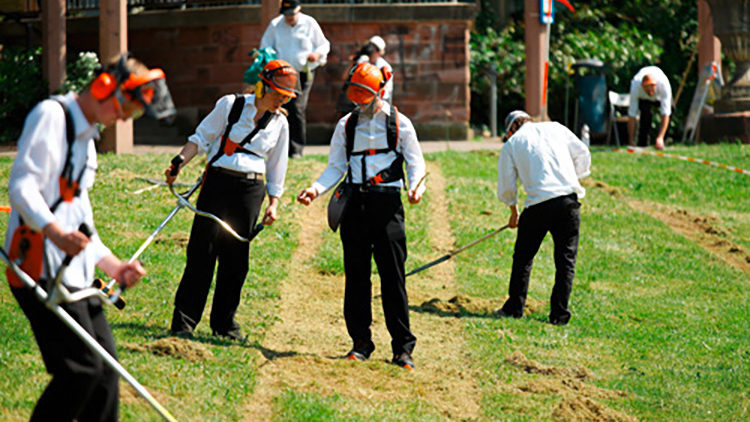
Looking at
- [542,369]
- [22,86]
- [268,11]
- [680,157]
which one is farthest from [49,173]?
[680,157]

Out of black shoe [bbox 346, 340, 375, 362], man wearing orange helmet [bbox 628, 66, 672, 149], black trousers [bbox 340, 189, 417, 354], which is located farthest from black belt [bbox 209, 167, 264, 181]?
man wearing orange helmet [bbox 628, 66, 672, 149]

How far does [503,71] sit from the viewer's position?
833 inches

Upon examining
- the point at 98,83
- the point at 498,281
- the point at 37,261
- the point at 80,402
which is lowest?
the point at 498,281

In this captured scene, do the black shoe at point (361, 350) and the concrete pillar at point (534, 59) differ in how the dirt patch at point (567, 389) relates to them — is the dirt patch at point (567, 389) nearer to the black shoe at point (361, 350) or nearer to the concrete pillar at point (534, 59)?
the black shoe at point (361, 350)

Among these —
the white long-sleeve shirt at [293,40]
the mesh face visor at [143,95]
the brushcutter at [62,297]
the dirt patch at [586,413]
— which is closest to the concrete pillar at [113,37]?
the white long-sleeve shirt at [293,40]

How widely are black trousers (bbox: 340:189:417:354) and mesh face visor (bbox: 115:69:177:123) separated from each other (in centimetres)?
273

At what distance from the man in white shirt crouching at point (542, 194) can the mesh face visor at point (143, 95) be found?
5.03 m

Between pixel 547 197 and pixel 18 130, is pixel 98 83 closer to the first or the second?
pixel 547 197

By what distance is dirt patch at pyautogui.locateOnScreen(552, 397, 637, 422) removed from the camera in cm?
686

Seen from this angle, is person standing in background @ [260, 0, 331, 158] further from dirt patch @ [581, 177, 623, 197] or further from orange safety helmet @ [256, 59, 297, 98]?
orange safety helmet @ [256, 59, 297, 98]

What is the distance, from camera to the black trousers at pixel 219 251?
24.6ft

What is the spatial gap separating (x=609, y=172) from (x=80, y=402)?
1258 centimetres

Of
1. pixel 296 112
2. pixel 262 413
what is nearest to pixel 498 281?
pixel 296 112

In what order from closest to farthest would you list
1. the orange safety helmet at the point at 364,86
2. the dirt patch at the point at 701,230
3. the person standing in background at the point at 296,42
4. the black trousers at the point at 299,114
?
the orange safety helmet at the point at 364,86 → the dirt patch at the point at 701,230 → the person standing in background at the point at 296,42 → the black trousers at the point at 299,114
